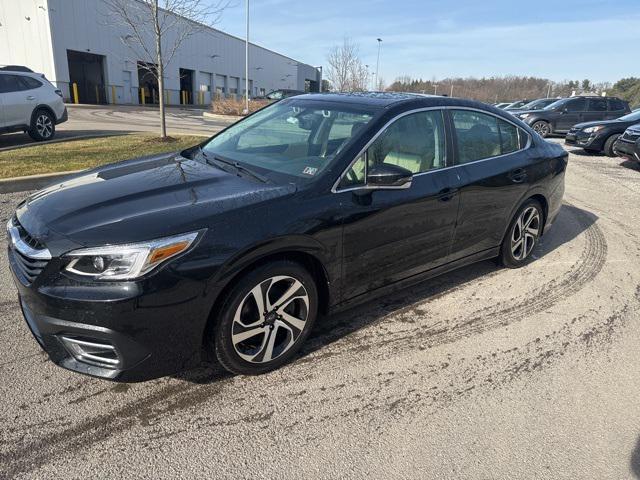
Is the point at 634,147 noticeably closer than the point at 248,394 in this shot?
No

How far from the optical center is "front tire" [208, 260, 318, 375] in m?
2.67

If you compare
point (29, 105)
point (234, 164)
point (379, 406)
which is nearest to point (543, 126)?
point (29, 105)

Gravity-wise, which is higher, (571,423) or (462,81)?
(462,81)

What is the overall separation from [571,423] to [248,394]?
187 centimetres

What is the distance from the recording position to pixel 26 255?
253cm

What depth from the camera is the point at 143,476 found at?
2.18 meters

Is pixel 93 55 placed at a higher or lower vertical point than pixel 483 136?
higher

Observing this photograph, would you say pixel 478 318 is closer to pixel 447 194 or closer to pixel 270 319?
pixel 447 194

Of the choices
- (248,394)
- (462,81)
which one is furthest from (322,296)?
(462,81)

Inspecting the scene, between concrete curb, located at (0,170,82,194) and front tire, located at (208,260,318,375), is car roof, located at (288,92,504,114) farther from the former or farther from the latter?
concrete curb, located at (0,170,82,194)

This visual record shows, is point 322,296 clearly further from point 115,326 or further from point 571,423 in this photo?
point 571,423

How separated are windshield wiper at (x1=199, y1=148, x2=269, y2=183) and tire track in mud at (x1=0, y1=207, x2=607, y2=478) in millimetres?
1239

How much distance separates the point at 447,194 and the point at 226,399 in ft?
7.37

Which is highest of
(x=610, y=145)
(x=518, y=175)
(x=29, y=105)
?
(x=29, y=105)
